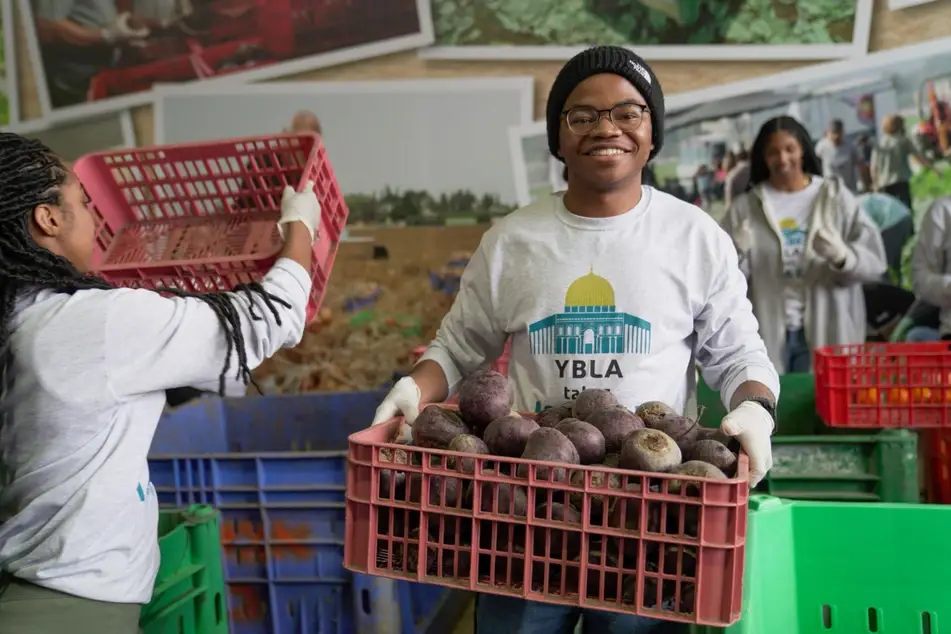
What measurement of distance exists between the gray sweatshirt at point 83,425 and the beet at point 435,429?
0.36 meters

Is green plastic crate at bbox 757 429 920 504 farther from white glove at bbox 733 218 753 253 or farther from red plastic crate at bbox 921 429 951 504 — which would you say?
white glove at bbox 733 218 753 253

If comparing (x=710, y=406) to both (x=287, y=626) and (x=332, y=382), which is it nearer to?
(x=287, y=626)

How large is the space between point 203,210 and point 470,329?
0.69 meters

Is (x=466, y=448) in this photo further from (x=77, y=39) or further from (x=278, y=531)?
(x=77, y=39)

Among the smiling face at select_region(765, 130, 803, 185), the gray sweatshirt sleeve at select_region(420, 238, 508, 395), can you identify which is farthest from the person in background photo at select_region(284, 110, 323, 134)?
the gray sweatshirt sleeve at select_region(420, 238, 508, 395)

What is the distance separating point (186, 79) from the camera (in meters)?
3.25

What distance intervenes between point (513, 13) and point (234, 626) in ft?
7.67

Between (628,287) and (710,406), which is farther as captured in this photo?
(710,406)

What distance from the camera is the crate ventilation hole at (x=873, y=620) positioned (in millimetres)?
1134

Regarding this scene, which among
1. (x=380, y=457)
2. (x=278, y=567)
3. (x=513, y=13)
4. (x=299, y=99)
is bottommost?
(x=278, y=567)

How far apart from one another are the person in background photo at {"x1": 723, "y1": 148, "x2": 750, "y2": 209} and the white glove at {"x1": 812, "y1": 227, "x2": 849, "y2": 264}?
37 centimetres

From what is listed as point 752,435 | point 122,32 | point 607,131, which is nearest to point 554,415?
point 752,435

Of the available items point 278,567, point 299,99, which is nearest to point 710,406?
point 278,567

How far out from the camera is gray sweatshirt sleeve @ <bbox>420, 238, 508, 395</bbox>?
141 cm
